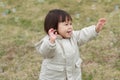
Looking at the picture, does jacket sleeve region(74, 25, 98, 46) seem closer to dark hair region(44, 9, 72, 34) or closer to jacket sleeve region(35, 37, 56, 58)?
dark hair region(44, 9, 72, 34)

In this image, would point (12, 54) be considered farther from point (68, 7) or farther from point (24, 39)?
point (68, 7)

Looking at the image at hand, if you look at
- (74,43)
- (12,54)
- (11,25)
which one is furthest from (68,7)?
(74,43)

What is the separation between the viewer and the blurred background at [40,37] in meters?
5.08

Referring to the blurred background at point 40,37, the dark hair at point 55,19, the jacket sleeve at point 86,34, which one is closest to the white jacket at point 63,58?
the jacket sleeve at point 86,34

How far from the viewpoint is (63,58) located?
3.55m

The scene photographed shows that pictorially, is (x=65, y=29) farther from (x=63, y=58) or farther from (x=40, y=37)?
(x=40, y=37)

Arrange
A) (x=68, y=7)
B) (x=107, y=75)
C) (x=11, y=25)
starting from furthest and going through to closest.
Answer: (x=68, y=7)
(x=11, y=25)
(x=107, y=75)

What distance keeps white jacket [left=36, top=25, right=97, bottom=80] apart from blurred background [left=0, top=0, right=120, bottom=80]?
4.16 feet

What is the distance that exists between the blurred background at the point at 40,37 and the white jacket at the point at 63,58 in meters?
1.27

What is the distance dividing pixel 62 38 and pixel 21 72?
163 centimetres

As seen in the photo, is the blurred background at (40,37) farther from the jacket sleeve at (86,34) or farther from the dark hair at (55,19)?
the dark hair at (55,19)

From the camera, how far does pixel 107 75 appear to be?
4926 mm

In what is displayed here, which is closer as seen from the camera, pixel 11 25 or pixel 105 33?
pixel 105 33

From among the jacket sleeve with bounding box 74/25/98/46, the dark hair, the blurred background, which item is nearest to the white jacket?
the jacket sleeve with bounding box 74/25/98/46
